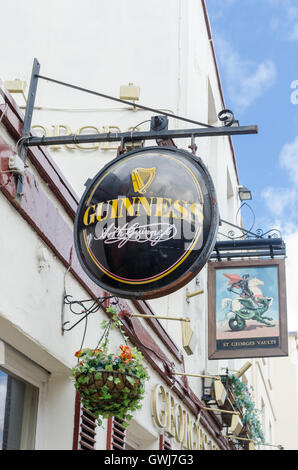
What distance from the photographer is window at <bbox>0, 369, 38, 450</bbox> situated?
6074 mm

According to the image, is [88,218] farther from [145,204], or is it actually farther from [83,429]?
[83,429]

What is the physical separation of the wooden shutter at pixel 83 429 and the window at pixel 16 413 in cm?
44

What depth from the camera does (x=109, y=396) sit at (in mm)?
5938

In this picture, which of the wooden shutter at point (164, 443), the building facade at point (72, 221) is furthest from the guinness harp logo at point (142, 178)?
the wooden shutter at point (164, 443)

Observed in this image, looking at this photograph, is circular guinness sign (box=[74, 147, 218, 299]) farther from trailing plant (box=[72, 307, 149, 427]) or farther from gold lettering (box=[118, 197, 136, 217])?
trailing plant (box=[72, 307, 149, 427])

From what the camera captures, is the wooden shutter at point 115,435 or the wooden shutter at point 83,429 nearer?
the wooden shutter at point 83,429

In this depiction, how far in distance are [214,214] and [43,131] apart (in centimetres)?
659

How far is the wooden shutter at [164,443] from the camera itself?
30.6ft

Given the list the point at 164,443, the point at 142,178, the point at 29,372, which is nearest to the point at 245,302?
the point at 164,443

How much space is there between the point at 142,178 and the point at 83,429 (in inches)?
99.0

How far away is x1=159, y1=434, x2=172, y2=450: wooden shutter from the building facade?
1 cm

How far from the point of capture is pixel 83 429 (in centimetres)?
695

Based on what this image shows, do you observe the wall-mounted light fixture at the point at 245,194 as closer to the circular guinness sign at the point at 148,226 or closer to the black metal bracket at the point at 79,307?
the black metal bracket at the point at 79,307
